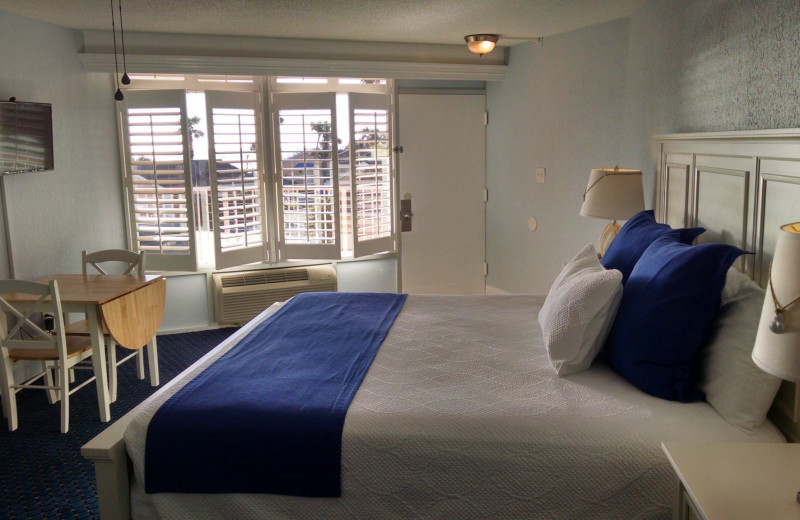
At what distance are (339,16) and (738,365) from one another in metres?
3.02

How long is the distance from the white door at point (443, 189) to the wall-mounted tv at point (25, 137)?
8.72ft

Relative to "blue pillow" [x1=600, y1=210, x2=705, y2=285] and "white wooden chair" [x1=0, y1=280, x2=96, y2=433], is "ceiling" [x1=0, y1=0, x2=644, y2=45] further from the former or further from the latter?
"white wooden chair" [x1=0, y1=280, x2=96, y2=433]

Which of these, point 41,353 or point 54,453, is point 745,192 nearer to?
point 54,453

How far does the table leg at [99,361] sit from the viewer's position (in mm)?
3361

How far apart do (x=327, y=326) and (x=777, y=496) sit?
6.18 feet

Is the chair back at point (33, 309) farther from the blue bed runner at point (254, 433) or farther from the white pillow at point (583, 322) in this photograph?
the white pillow at point (583, 322)

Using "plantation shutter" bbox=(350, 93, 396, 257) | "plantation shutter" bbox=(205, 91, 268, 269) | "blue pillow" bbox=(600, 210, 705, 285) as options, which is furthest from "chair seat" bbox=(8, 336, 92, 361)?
"blue pillow" bbox=(600, 210, 705, 285)

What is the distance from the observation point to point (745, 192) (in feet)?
7.53

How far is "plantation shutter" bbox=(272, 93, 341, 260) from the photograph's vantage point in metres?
5.07

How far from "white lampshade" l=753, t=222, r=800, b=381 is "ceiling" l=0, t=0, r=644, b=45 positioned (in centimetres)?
277

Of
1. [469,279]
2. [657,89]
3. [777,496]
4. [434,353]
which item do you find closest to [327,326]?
[434,353]

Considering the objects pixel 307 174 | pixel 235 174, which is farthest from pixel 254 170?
pixel 307 174

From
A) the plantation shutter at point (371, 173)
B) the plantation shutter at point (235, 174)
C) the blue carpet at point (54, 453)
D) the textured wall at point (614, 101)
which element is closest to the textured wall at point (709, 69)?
the textured wall at point (614, 101)

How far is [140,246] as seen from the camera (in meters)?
4.94
